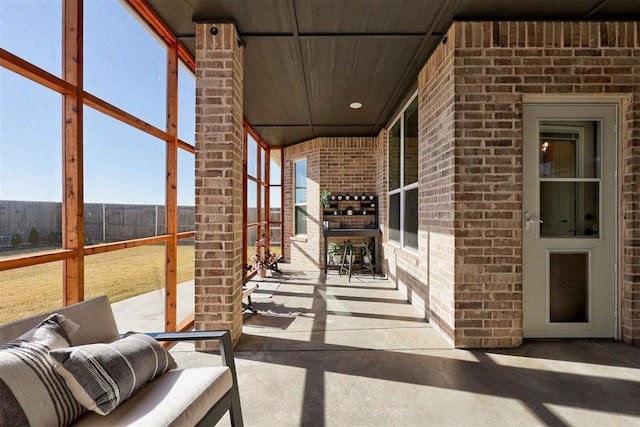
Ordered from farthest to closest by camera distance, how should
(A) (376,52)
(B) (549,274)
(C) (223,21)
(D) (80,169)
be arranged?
(A) (376,52) → (B) (549,274) → (C) (223,21) → (D) (80,169)

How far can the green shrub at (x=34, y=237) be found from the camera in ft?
5.44

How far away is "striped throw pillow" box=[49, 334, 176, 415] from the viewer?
47.4 inches

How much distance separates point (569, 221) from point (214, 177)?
3417mm

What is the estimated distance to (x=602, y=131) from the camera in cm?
290

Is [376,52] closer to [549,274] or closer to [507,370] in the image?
[549,274]

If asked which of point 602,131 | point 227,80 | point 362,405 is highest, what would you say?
point 227,80

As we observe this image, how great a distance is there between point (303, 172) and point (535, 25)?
213 inches

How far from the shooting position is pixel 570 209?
2.96 m

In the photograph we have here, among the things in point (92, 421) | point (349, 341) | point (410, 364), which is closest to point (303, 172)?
point (349, 341)

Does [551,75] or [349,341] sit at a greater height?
[551,75]

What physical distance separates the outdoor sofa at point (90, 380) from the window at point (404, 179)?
3.36m

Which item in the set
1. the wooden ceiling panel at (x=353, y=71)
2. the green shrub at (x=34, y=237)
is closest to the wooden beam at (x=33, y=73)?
the green shrub at (x=34, y=237)

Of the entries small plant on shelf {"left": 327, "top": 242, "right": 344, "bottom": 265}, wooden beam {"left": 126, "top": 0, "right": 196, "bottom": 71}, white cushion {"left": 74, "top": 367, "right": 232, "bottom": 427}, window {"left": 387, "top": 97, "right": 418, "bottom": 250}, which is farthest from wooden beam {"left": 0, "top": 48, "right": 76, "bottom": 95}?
small plant on shelf {"left": 327, "top": 242, "right": 344, "bottom": 265}

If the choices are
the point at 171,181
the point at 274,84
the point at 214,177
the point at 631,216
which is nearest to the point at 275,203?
the point at 274,84
